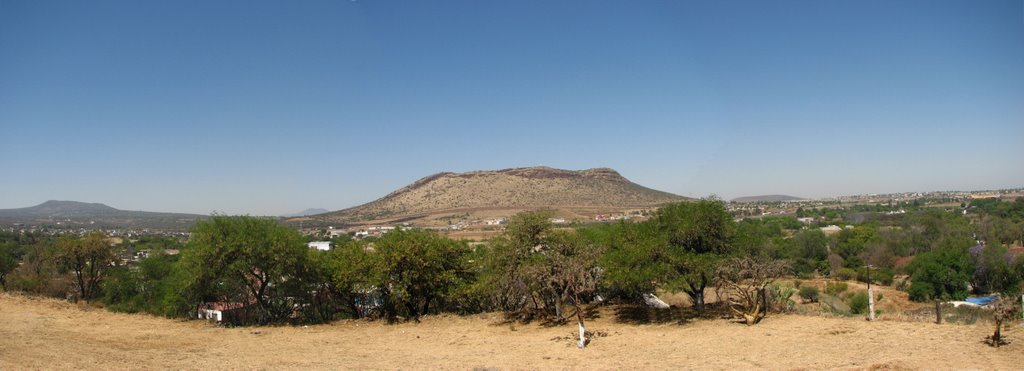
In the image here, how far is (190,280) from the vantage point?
2152cm

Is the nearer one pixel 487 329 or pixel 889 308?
pixel 487 329

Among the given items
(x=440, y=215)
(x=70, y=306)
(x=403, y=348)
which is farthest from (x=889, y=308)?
(x=440, y=215)

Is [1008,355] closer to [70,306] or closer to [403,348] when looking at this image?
[403,348]

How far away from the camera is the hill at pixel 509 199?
6516 inches

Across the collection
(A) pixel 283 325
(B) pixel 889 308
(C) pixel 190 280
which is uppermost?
(C) pixel 190 280

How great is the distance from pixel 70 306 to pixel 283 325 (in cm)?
1143

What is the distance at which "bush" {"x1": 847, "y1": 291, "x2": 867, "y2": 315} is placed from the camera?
36.0 m

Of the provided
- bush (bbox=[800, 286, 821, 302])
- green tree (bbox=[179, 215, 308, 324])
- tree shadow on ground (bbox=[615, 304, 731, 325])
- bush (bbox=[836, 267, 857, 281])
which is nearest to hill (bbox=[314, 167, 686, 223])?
bush (bbox=[836, 267, 857, 281])

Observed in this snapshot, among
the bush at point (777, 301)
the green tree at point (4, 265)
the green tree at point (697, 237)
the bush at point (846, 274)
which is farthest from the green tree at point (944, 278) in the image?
the green tree at point (4, 265)

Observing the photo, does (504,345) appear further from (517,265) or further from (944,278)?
(944,278)

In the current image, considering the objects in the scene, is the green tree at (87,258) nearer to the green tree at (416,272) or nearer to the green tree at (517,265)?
the green tree at (416,272)

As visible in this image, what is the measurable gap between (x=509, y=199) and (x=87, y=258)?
147151 mm

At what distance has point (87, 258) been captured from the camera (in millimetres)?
32344

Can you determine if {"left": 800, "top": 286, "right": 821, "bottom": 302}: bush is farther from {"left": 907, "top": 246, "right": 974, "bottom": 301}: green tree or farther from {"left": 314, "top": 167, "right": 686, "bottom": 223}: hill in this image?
{"left": 314, "top": 167, "right": 686, "bottom": 223}: hill
